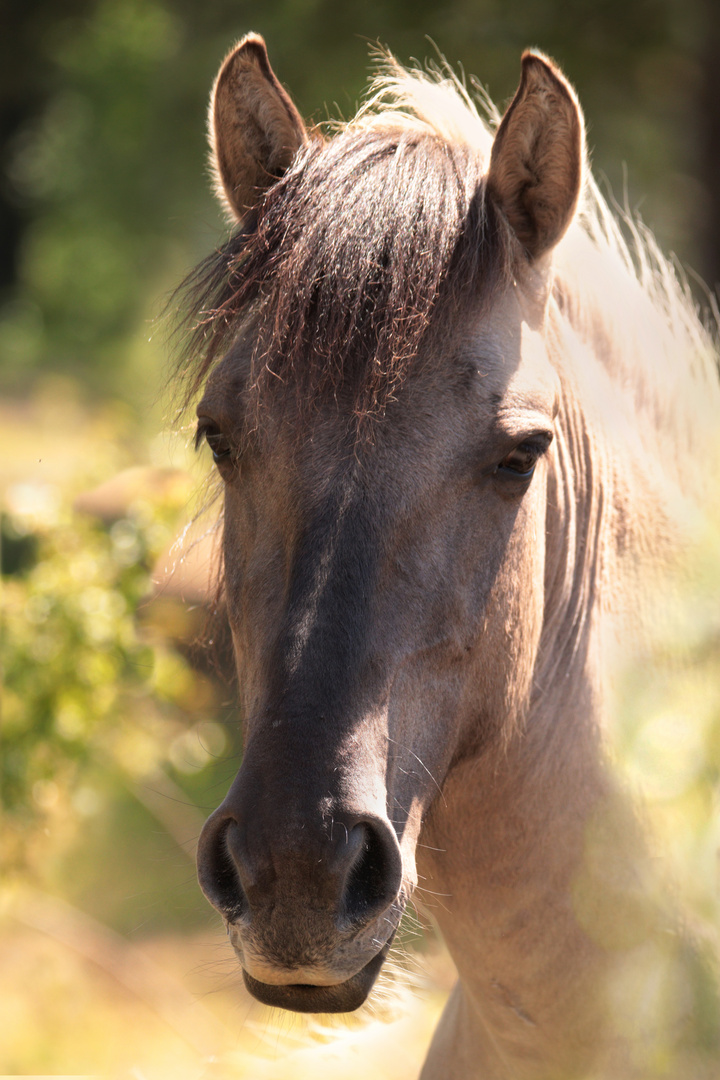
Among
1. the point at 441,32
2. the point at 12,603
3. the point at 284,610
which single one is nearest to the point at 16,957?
the point at 12,603

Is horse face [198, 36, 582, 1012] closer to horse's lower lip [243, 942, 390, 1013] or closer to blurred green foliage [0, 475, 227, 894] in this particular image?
horse's lower lip [243, 942, 390, 1013]

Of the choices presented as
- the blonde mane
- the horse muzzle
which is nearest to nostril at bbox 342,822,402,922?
the horse muzzle

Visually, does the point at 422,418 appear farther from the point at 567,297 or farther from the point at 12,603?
the point at 12,603

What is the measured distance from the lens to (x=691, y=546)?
1887 millimetres

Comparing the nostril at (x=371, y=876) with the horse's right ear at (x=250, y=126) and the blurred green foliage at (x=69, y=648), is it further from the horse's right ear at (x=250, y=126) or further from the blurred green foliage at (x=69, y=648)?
the blurred green foliage at (x=69, y=648)

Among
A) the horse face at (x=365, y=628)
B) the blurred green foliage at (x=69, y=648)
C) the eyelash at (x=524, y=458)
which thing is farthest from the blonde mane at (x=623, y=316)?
the blurred green foliage at (x=69, y=648)

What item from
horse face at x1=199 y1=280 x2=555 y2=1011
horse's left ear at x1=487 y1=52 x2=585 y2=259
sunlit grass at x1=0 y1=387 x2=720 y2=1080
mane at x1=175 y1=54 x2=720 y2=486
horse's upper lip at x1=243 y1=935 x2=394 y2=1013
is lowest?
sunlit grass at x1=0 y1=387 x2=720 y2=1080

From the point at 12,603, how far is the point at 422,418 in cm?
316

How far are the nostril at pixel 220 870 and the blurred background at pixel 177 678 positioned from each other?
0.32 metres

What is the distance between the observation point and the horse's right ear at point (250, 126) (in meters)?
1.83

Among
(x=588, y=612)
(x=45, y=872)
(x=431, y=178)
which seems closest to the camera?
(x=431, y=178)

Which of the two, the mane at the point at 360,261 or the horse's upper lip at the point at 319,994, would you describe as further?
the mane at the point at 360,261

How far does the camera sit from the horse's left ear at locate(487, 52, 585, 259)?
1642 millimetres

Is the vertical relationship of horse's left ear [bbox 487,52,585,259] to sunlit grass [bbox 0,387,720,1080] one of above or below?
above
